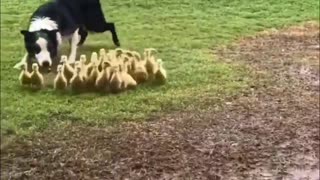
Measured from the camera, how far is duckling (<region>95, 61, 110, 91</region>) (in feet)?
3.26

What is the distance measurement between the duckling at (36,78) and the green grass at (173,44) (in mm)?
20

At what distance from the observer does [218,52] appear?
1.01 metres

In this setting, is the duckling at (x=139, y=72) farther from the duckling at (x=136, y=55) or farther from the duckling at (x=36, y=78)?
the duckling at (x=36, y=78)

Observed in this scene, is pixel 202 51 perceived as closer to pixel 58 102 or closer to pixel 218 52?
pixel 218 52

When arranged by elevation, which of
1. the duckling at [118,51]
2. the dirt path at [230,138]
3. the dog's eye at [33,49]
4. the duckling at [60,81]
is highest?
the dog's eye at [33,49]

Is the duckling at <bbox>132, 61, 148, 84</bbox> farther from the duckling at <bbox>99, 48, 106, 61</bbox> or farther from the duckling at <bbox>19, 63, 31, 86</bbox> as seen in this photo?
the duckling at <bbox>19, 63, 31, 86</bbox>

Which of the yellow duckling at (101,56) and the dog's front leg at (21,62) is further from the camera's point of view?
the yellow duckling at (101,56)

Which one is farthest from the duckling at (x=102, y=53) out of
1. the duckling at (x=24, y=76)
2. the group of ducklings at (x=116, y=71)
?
the duckling at (x=24, y=76)

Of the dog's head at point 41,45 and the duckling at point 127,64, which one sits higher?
the dog's head at point 41,45

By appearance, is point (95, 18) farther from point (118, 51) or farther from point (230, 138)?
point (230, 138)

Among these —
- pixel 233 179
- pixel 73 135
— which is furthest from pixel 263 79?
pixel 73 135

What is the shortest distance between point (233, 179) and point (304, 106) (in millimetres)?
132

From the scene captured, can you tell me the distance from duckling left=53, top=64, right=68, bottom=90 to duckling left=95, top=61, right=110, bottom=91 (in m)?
0.05

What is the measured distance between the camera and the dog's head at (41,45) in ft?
2.96
